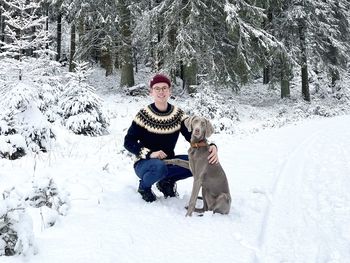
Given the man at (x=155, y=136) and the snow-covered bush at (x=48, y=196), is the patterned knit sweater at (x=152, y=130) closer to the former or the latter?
the man at (x=155, y=136)

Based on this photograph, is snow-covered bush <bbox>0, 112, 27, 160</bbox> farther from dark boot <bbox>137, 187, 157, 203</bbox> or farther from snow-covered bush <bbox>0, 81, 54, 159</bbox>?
dark boot <bbox>137, 187, 157, 203</bbox>

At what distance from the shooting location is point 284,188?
21.1ft

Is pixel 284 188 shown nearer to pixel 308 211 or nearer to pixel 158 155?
pixel 308 211

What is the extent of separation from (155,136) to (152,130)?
0.10m

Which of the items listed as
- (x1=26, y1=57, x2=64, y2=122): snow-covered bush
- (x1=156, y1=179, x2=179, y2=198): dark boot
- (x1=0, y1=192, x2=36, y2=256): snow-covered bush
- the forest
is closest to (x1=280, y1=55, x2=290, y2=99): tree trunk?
the forest

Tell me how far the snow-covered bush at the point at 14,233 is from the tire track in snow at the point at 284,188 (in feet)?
6.76

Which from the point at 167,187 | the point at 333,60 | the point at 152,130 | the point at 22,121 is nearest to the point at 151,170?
the point at 152,130

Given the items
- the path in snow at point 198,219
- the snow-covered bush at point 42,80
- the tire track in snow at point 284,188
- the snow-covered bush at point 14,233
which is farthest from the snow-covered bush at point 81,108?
the snow-covered bush at point 14,233

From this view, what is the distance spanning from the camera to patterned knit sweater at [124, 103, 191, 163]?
5.24 meters

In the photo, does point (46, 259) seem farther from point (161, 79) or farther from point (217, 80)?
point (217, 80)

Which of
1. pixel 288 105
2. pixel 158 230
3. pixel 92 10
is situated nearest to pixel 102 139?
pixel 158 230

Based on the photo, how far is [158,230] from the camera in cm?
433

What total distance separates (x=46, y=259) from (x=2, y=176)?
7.09ft

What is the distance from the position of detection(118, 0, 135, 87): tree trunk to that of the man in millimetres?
14605
